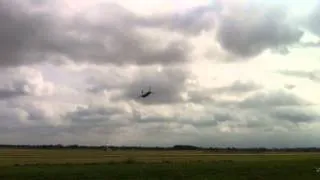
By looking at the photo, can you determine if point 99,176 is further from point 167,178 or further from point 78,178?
point 167,178

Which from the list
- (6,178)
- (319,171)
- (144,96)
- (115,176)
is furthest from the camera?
(319,171)

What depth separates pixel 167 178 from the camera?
52594mm

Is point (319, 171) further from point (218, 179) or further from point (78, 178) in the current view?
point (78, 178)

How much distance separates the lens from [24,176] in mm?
53500

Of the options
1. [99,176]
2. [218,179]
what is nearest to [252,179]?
[218,179]

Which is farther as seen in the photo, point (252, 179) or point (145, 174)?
point (145, 174)

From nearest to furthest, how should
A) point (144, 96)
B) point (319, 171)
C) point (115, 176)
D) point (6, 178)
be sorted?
point (144, 96)
point (6, 178)
point (115, 176)
point (319, 171)

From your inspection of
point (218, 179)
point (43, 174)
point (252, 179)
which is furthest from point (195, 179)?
point (43, 174)

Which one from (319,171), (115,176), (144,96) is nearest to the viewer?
(144,96)

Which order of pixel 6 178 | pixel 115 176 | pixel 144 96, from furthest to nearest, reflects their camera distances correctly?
pixel 115 176, pixel 6 178, pixel 144 96

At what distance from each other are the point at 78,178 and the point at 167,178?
871 centimetres

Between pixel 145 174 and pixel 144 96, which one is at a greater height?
pixel 144 96

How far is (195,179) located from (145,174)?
772 centimetres

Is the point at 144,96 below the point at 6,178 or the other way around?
the other way around
